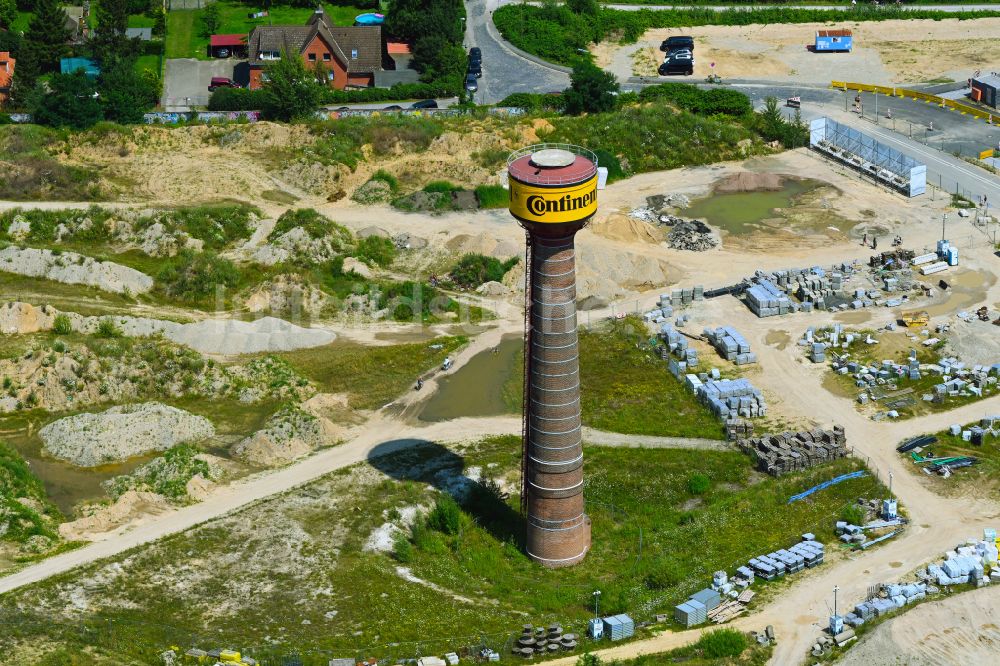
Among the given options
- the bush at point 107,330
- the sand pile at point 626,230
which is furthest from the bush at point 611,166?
the bush at point 107,330

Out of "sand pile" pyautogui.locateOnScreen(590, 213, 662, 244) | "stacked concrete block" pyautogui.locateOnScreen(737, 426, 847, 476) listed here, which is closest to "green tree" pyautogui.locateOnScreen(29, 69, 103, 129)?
"sand pile" pyautogui.locateOnScreen(590, 213, 662, 244)

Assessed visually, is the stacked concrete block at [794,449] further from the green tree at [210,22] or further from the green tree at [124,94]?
the green tree at [210,22]

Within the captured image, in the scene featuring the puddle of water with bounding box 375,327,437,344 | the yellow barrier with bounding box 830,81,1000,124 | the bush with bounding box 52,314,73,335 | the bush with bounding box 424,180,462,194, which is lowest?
the puddle of water with bounding box 375,327,437,344

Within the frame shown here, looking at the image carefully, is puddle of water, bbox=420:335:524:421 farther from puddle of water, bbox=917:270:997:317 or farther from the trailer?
the trailer

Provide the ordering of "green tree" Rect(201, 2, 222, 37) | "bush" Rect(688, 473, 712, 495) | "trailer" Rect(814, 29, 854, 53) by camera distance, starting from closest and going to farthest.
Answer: "bush" Rect(688, 473, 712, 495)
"trailer" Rect(814, 29, 854, 53)
"green tree" Rect(201, 2, 222, 37)

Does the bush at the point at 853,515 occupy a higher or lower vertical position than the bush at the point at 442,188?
lower

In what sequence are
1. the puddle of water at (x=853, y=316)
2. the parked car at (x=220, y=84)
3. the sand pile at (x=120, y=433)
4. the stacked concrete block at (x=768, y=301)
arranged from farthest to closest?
the parked car at (x=220, y=84) < the stacked concrete block at (x=768, y=301) < the puddle of water at (x=853, y=316) < the sand pile at (x=120, y=433)

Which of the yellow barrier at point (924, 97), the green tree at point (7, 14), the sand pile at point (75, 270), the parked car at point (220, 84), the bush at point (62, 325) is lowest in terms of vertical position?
the bush at point (62, 325)

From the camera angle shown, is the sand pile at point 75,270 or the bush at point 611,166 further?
the bush at point 611,166
